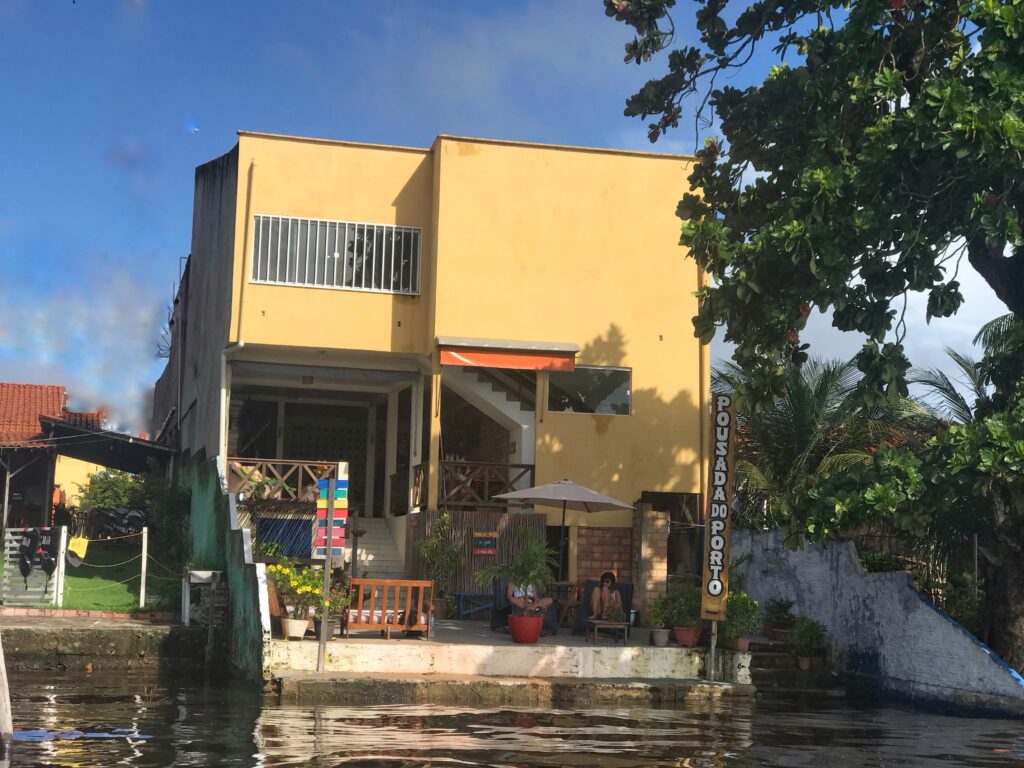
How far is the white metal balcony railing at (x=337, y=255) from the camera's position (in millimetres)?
20781

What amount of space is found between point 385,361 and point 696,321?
7392 mm

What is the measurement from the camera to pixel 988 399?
1589cm

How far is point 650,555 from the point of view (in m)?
19.6

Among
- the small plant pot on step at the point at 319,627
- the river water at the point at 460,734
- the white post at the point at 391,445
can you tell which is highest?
the white post at the point at 391,445

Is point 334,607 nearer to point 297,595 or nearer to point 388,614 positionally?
point 297,595

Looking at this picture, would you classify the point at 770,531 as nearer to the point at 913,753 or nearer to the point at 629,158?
the point at 629,158

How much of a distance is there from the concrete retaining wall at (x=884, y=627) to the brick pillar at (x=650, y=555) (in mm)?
1857

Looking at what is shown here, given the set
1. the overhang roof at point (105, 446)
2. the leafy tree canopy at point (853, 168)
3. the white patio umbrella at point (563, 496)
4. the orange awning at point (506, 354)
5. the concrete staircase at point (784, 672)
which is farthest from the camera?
the overhang roof at point (105, 446)

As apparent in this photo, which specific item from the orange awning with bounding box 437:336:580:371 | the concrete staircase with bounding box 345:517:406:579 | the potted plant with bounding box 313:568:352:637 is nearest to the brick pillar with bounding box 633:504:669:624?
the orange awning with bounding box 437:336:580:371

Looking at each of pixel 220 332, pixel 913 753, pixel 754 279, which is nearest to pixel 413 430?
pixel 220 332

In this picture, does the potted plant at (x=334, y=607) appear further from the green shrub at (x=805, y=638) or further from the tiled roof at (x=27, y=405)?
the tiled roof at (x=27, y=405)

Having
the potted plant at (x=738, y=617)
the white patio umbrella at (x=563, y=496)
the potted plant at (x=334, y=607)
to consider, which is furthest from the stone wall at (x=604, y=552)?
the potted plant at (x=334, y=607)

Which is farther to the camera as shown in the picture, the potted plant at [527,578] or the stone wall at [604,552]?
the stone wall at [604,552]

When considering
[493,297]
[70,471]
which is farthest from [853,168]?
[70,471]
